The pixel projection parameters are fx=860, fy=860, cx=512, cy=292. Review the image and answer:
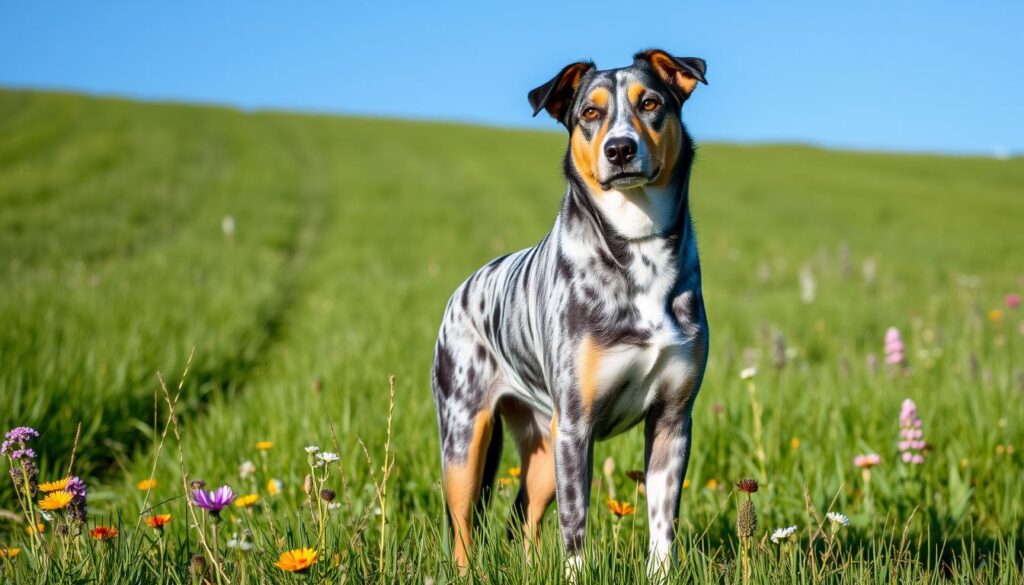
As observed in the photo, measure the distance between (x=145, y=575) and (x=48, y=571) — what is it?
0.85 ft

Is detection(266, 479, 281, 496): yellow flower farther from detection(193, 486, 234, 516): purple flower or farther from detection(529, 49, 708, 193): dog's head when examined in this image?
detection(529, 49, 708, 193): dog's head

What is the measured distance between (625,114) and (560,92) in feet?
1.15

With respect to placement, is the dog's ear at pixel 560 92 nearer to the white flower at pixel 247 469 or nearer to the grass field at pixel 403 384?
the grass field at pixel 403 384

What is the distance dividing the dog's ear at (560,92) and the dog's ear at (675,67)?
0.21m

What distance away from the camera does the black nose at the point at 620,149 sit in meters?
2.66

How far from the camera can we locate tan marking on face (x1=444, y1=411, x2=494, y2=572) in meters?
3.21

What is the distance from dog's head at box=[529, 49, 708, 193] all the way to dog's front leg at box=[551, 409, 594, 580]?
0.78 metres

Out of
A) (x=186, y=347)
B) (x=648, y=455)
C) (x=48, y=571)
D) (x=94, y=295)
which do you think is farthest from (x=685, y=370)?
(x=94, y=295)

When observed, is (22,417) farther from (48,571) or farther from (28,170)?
(28,170)

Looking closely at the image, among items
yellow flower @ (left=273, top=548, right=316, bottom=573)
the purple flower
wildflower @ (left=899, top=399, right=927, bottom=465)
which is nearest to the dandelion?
the purple flower

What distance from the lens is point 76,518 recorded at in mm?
2480

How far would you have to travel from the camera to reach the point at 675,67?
3033mm

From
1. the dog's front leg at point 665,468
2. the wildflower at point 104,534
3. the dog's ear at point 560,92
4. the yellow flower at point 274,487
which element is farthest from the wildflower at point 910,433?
the wildflower at point 104,534

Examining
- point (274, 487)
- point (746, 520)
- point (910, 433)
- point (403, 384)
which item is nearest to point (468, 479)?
point (274, 487)
